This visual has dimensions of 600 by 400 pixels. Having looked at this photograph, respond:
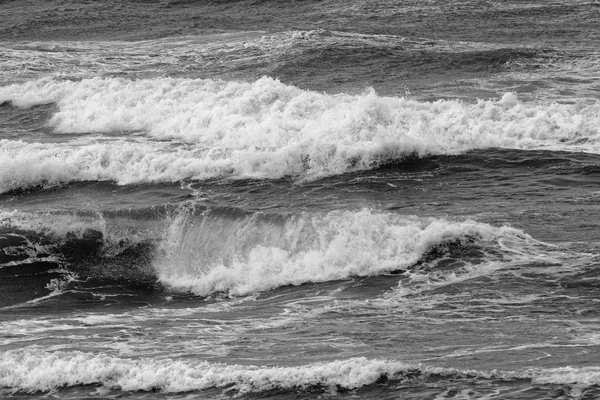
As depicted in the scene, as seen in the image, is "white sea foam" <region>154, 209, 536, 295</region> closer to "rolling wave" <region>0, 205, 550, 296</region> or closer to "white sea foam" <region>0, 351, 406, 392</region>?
"rolling wave" <region>0, 205, 550, 296</region>

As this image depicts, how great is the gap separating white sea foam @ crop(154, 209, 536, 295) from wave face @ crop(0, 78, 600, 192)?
10.4 feet

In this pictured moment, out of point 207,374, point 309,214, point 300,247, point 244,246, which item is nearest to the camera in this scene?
point 207,374

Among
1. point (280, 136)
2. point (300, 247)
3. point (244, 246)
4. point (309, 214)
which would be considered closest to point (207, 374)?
point (300, 247)

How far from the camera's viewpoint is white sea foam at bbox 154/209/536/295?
17.5 meters

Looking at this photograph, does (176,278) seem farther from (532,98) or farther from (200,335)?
(532,98)

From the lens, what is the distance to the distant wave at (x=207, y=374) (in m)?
12.9

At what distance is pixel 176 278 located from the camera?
18.4 meters

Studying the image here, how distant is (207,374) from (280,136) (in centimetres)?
1059

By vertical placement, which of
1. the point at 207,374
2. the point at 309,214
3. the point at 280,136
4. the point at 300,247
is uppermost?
the point at 280,136

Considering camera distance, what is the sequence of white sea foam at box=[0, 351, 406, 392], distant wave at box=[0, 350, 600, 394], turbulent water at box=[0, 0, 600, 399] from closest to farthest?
1. distant wave at box=[0, 350, 600, 394]
2. white sea foam at box=[0, 351, 406, 392]
3. turbulent water at box=[0, 0, 600, 399]

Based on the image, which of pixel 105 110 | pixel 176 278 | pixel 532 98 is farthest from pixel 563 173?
pixel 105 110

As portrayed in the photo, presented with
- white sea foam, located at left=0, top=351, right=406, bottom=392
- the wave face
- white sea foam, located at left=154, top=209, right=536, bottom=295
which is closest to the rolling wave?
white sea foam, located at left=154, top=209, right=536, bottom=295

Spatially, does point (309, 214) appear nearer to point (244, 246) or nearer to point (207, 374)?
point (244, 246)

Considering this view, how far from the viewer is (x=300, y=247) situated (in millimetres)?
18234
